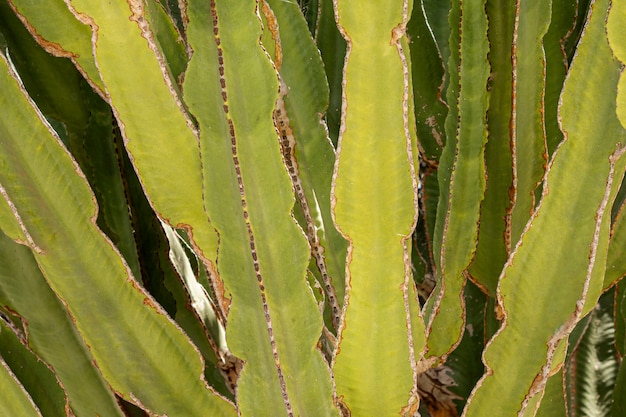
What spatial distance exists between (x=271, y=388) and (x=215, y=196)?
0.65ft

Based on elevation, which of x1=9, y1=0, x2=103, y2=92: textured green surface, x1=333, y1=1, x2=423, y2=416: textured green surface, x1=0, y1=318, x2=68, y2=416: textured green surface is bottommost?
x1=0, y1=318, x2=68, y2=416: textured green surface

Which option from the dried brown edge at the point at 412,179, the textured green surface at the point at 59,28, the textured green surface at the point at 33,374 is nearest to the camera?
the dried brown edge at the point at 412,179

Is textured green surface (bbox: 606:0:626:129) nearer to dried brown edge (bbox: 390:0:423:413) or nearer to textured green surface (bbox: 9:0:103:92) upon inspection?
dried brown edge (bbox: 390:0:423:413)

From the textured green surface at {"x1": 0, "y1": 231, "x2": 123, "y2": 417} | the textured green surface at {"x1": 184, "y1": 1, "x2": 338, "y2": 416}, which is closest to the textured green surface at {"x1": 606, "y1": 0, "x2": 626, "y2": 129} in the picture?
the textured green surface at {"x1": 184, "y1": 1, "x2": 338, "y2": 416}

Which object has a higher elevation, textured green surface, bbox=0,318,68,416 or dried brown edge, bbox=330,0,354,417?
dried brown edge, bbox=330,0,354,417

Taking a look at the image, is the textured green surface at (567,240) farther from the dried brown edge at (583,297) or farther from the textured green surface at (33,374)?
the textured green surface at (33,374)

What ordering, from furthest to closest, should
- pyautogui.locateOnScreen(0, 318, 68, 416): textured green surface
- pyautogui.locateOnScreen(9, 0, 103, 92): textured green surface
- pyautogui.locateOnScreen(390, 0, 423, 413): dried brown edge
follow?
1. pyautogui.locateOnScreen(0, 318, 68, 416): textured green surface
2. pyautogui.locateOnScreen(9, 0, 103, 92): textured green surface
3. pyautogui.locateOnScreen(390, 0, 423, 413): dried brown edge

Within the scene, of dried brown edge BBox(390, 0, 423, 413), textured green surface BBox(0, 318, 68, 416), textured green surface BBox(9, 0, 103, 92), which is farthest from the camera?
textured green surface BBox(0, 318, 68, 416)

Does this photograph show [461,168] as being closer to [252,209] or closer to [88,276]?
[252,209]

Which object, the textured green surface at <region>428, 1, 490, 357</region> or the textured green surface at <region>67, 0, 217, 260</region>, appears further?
the textured green surface at <region>428, 1, 490, 357</region>

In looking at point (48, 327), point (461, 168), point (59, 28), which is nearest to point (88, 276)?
point (48, 327)

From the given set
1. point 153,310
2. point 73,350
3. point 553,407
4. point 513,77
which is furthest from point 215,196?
point 553,407

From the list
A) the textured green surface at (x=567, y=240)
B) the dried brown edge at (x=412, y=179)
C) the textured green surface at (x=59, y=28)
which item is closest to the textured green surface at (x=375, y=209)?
the dried brown edge at (x=412, y=179)

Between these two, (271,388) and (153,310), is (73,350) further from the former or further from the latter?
(271,388)
